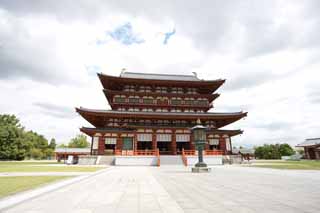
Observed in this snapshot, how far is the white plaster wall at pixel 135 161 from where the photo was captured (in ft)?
83.0

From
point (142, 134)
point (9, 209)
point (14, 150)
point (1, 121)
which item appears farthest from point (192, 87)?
point (1, 121)

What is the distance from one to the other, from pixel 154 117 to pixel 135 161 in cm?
703

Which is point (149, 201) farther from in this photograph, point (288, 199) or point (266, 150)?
point (266, 150)

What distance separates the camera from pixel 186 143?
108 feet

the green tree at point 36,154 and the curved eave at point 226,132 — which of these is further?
the green tree at point 36,154

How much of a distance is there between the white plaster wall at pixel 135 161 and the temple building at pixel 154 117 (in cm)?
114

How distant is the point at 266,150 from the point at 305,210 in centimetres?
6162

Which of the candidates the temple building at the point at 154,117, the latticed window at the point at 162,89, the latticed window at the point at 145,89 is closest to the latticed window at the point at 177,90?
the temple building at the point at 154,117

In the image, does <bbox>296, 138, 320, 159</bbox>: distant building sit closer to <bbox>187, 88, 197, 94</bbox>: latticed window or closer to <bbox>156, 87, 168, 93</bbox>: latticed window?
<bbox>187, 88, 197, 94</bbox>: latticed window

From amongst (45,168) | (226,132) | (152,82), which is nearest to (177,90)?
(152,82)

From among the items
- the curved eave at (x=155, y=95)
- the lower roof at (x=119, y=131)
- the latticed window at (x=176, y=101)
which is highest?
the curved eave at (x=155, y=95)

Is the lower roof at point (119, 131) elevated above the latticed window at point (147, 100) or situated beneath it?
situated beneath

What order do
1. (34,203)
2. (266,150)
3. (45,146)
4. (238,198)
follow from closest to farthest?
(34,203)
(238,198)
(266,150)
(45,146)

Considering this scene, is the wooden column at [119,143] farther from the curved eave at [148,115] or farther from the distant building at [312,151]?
the distant building at [312,151]
